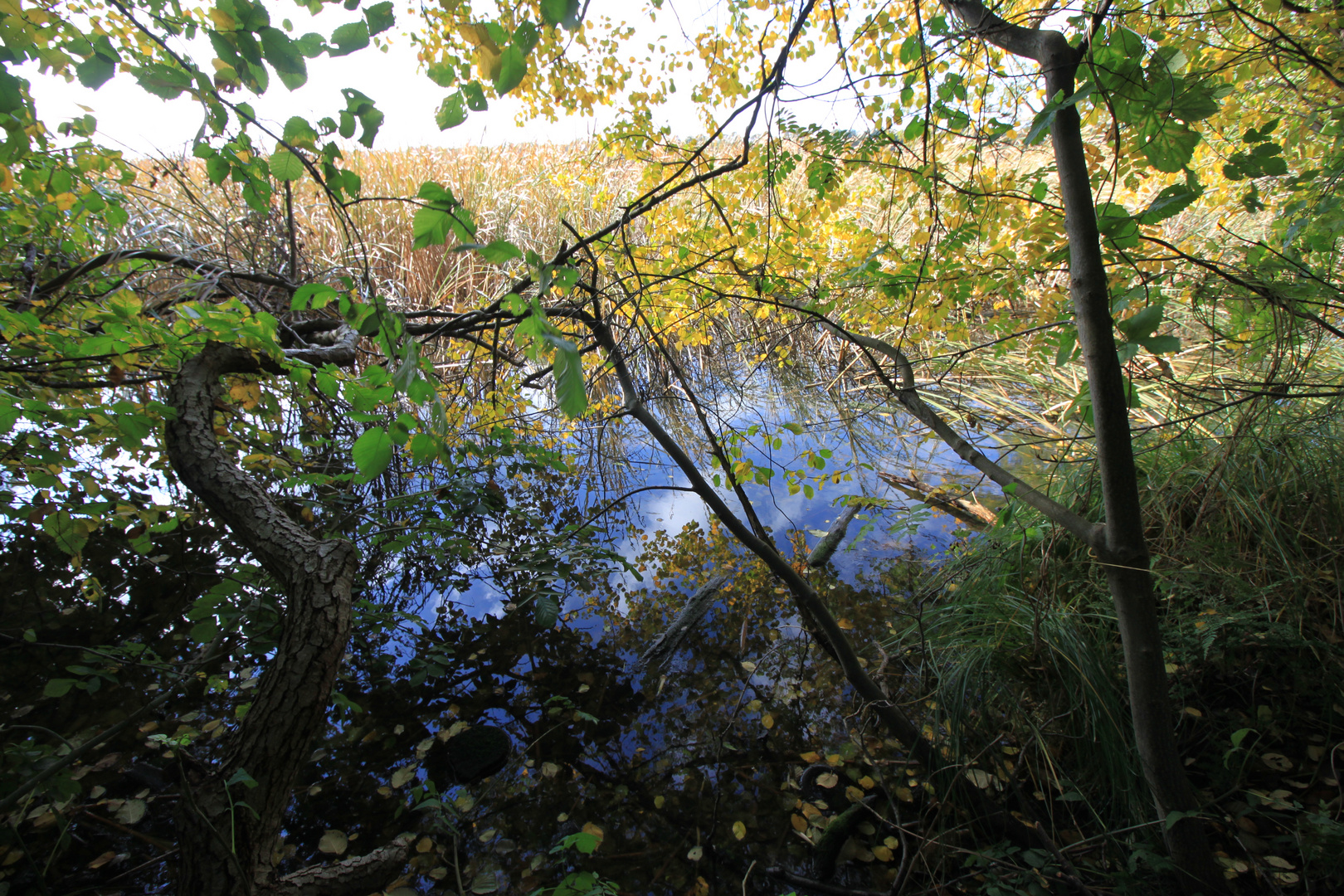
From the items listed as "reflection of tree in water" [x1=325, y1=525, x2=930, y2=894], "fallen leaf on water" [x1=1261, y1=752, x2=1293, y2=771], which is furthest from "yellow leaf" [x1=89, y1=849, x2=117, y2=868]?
"fallen leaf on water" [x1=1261, y1=752, x2=1293, y2=771]

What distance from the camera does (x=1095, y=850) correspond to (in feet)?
5.05

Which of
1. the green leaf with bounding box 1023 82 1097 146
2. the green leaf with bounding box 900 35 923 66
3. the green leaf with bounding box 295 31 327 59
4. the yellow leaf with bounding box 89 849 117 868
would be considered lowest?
Result: the yellow leaf with bounding box 89 849 117 868

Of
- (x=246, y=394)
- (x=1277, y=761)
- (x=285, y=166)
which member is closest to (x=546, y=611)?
(x=285, y=166)

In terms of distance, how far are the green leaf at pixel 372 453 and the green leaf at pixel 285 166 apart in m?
0.58

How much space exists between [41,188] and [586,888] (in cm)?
276

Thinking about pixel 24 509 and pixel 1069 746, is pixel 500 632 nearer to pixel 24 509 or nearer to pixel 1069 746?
Answer: pixel 24 509

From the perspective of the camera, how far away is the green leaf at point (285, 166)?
3.33 feet

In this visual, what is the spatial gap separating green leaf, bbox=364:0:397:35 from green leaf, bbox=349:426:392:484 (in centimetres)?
52

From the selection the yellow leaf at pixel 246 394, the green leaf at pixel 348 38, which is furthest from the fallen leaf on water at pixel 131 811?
the green leaf at pixel 348 38

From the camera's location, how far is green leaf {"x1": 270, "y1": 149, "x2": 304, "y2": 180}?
1.01 metres

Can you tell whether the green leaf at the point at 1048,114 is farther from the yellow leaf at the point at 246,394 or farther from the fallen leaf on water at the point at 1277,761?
the yellow leaf at the point at 246,394

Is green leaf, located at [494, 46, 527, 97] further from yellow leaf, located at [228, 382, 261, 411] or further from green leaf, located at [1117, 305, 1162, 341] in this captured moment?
yellow leaf, located at [228, 382, 261, 411]

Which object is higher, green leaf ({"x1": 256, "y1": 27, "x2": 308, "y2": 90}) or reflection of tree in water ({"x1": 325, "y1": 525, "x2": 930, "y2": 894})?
green leaf ({"x1": 256, "y1": 27, "x2": 308, "y2": 90})

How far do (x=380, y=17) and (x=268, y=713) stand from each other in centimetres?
138
